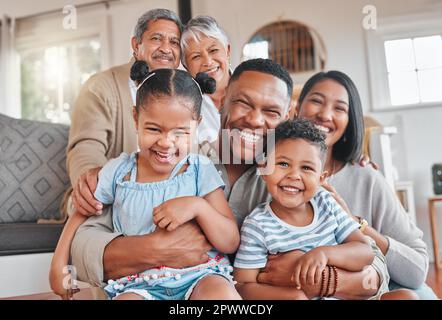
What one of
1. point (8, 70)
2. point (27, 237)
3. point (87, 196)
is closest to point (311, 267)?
point (87, 196)

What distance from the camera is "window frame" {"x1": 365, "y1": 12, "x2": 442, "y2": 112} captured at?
0.81 meters

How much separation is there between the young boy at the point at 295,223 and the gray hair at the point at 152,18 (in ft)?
0.97

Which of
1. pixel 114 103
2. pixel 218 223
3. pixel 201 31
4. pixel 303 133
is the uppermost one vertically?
pixel 201 31

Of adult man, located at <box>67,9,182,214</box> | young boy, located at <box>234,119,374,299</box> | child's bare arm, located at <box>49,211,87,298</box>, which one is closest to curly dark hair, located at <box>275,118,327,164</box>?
young boy, located at <box>234,119,374,299</box>

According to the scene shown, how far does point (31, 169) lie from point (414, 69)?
87cm

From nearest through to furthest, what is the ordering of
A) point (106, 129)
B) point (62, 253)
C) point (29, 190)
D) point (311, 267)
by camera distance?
point (311, 267), point (62, 253), point (106, 129), point (29, 190)

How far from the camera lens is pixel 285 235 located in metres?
0.71

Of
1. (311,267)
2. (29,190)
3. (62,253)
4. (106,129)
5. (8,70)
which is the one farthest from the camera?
(29,190)

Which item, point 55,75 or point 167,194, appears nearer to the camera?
point 167,194

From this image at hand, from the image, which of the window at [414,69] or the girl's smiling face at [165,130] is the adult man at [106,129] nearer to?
the girl's smiling face at [165,130]

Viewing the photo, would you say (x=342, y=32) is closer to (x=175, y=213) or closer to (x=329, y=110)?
(x=329, y=110)

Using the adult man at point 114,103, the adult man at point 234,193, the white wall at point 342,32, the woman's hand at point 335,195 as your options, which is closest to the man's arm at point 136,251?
the adult man at point 234,193

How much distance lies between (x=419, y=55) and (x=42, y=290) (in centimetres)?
82

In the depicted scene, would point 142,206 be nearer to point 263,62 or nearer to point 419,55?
point 263,62
